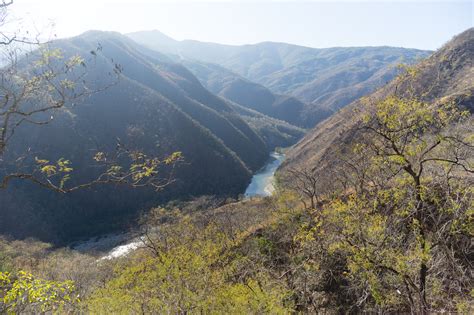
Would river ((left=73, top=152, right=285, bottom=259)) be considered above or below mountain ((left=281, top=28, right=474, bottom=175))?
below

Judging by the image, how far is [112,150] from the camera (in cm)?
11912

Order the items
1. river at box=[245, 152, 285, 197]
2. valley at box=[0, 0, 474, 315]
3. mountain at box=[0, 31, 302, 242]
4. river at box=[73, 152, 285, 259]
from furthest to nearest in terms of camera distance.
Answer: river at box=[245, 152, 285, 197], mountain at box=[0, 31, 302, 242], river at box=[73, 152, 285, 259], valley at box=[0, 0, 474, 315]

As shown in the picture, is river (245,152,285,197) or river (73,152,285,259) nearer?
river (73,152,285,259)

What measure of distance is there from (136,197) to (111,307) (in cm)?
9936

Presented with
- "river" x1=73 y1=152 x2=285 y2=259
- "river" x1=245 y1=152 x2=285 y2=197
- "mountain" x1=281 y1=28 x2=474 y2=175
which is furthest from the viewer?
"river" x1=245 y1=152 x2=285 y2=197

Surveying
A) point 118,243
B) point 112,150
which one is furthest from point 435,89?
point 112,150

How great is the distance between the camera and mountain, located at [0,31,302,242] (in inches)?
3836

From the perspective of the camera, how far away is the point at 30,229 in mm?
93375

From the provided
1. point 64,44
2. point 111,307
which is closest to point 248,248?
point 111,307

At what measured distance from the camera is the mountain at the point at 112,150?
9744cm

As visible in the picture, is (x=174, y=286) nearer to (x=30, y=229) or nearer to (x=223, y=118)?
(x=30, y=229)

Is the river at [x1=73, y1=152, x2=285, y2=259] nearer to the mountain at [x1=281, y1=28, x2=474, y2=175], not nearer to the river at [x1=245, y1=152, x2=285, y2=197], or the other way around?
the river at [x1=245, y1=152, x2=285, y2=197]

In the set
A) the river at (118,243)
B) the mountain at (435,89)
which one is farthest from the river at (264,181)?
the mountain at (435,89)

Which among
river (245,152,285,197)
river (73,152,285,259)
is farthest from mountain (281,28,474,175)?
river (73,152,285,259)
